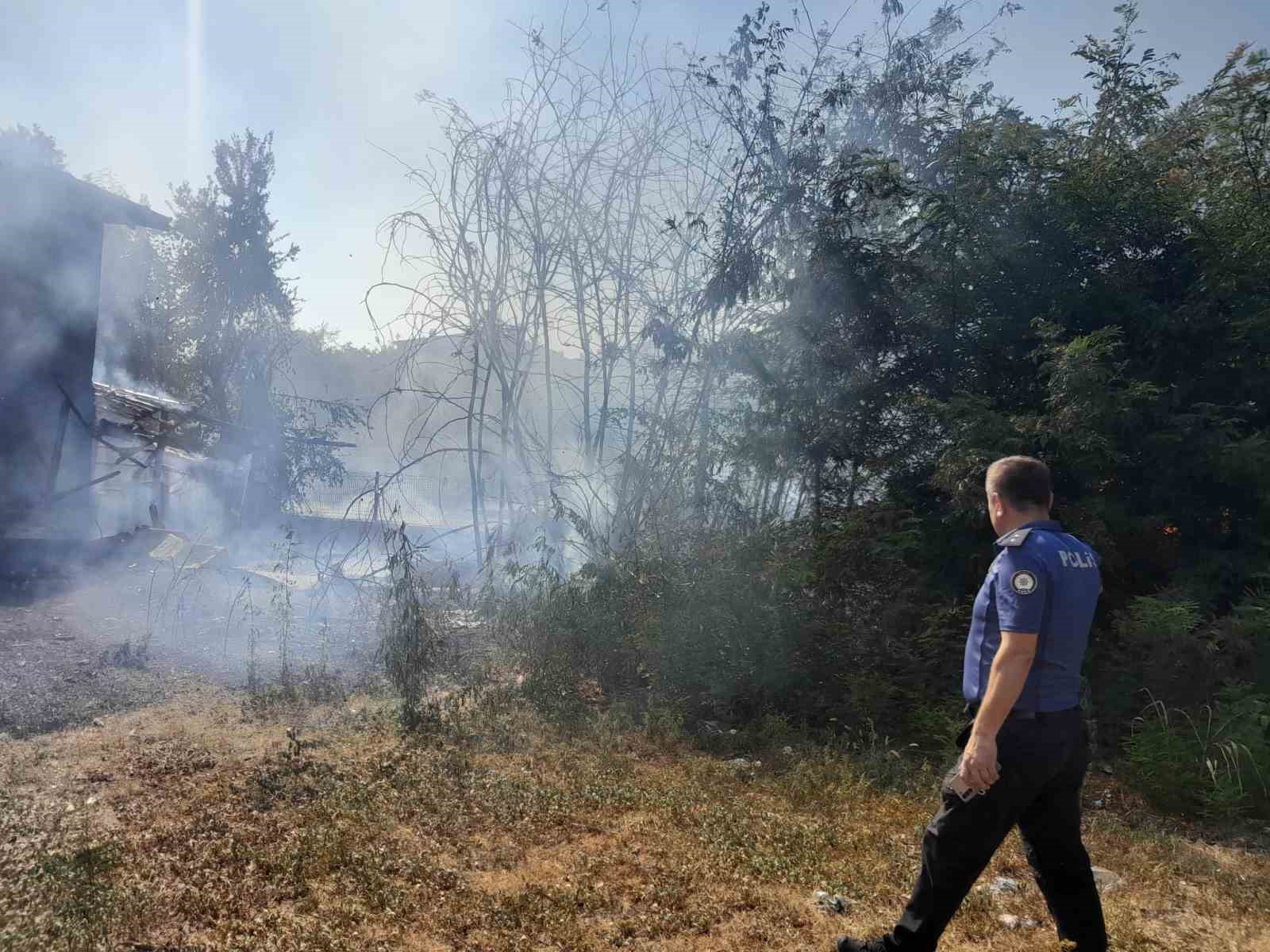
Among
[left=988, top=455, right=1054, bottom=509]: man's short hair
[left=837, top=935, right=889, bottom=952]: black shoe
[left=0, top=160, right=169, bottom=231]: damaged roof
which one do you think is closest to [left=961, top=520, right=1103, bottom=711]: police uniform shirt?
[left=988, top=455, right=1054, bottom=509]: man's short hair

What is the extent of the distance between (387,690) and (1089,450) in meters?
5.62

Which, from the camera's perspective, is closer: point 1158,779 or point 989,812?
point 989,812

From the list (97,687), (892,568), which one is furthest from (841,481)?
(97,687)

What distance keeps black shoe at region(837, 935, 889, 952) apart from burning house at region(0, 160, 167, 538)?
12447 millimetres

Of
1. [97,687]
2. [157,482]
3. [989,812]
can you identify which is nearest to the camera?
[989,812]

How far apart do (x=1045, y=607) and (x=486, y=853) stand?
2.67 meters

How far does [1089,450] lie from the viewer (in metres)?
6.13

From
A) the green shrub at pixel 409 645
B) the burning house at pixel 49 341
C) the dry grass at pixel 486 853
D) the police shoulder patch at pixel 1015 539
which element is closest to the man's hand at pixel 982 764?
the police shoulder patch at pixel 1015 539

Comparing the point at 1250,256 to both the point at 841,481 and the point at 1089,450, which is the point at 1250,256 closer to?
the point at 1089,450

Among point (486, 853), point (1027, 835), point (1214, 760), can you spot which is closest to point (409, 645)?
point (486, 853)

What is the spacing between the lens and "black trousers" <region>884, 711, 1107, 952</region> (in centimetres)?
254

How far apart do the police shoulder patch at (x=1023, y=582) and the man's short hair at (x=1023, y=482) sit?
31 centimetres

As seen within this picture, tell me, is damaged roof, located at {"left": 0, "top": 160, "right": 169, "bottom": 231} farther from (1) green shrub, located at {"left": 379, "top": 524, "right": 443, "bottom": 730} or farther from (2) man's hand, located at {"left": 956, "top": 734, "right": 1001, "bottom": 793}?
(2) man's hand, located at {"left": 956, "top": 734, "right": 1001, "bottom": 793}

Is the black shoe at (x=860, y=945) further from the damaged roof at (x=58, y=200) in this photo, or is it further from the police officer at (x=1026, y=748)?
the damaged roof at (x=58, y=200)
